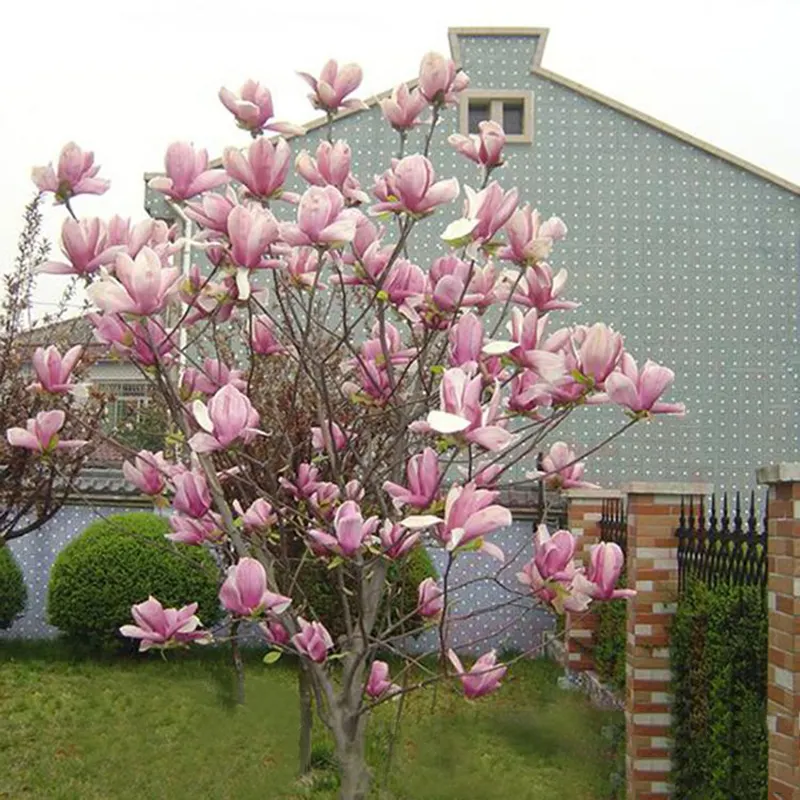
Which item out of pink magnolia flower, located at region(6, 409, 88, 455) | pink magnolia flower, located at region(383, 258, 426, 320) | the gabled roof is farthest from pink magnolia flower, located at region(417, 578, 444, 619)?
the gabled roof

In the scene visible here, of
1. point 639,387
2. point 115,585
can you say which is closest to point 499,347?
point 639,387

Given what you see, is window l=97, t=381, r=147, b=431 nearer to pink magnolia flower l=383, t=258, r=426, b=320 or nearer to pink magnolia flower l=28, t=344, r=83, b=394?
pink magnolia flower l=28, t=344, r=83, b=394

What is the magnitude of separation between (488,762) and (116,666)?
4468 millimetres

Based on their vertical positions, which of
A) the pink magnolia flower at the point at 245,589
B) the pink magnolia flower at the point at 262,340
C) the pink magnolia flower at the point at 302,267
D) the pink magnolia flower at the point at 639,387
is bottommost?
the pink magnolia flower at the point at 245,589

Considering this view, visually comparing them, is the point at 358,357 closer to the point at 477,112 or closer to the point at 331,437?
the point at 331,437

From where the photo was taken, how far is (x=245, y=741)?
5980 mm

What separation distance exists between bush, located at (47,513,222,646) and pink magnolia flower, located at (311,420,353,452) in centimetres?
710

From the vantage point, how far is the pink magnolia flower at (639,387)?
239cm

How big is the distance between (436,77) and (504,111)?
13.5 m

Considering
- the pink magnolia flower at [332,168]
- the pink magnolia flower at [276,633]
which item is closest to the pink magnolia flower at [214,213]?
the pink magnolia flower at [332,168]

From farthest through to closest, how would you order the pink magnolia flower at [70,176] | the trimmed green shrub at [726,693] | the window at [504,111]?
the window at [504,111] < the trimmed green shrub at [726,693] < the pink magnolia flower at [70,176]

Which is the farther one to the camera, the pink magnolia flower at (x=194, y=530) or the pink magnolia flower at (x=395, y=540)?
the pink magnolia flower at (x=194, y=530)

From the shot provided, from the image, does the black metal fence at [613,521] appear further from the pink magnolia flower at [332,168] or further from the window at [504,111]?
the window at [504,111]

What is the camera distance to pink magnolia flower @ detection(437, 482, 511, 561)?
2168 mm
